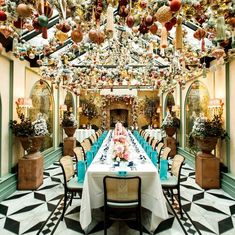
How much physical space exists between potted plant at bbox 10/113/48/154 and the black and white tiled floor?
1.06m

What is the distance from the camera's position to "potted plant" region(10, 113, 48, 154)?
4730 mm

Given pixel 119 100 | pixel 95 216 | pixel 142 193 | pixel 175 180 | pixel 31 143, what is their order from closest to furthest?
pixel 142 193
pixel 95 216
pixel 175 180
pixel 31 143
pixel 119 100

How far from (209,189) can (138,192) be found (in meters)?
2.89

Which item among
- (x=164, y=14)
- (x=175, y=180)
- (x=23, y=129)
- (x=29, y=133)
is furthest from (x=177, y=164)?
(x=23, y=129)

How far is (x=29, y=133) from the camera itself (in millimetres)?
4750

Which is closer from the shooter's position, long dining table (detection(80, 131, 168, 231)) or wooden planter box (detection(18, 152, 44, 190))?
long dining table (detection(80, 131, 168, 231))

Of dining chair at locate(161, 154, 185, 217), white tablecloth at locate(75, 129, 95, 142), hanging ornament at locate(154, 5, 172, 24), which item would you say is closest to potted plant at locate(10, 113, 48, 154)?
dining chair at locate(161, 154, 185, 217)

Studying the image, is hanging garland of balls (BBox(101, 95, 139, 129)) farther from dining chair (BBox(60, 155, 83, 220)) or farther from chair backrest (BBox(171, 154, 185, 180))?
dining chair (BBox(60, 155, 83, 220))

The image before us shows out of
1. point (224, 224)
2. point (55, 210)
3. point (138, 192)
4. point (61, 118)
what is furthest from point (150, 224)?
point (61, 118)

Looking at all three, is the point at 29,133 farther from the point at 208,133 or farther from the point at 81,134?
the point at 81,134

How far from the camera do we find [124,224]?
320 cm

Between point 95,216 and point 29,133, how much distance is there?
2502 millimetres

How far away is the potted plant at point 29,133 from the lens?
4.73 m

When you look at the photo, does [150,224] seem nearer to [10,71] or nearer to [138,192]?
[138,192]
